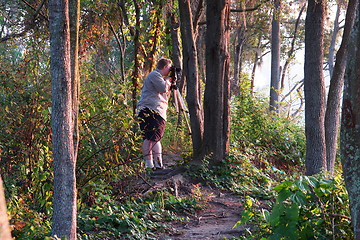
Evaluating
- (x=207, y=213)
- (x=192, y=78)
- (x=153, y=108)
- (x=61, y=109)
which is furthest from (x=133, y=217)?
(x=192, y=78)

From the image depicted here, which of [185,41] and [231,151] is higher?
[185,41]

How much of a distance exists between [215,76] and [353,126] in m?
5.24


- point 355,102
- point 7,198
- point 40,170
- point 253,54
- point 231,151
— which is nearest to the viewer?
point 355,102

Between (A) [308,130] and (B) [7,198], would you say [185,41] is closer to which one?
(A) [308,130]

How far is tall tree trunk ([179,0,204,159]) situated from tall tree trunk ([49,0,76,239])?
15.4 ft

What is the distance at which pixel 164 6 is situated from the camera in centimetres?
1030

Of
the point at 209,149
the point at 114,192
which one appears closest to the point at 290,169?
the point at 209,149

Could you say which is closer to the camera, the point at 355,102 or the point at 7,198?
the point at 355,102

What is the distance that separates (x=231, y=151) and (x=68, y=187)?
5.22 m

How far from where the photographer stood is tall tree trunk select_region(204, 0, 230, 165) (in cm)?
817

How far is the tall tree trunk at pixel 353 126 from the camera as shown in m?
2.97

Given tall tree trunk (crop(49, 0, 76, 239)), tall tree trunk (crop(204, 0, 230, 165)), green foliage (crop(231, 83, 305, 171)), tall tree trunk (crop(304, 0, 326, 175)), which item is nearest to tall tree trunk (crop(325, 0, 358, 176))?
tall tree trunk (crop(304, 0, 326, 175))

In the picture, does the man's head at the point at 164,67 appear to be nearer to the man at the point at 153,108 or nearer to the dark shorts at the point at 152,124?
the man at the point at 153,108

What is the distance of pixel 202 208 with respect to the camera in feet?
21.5
